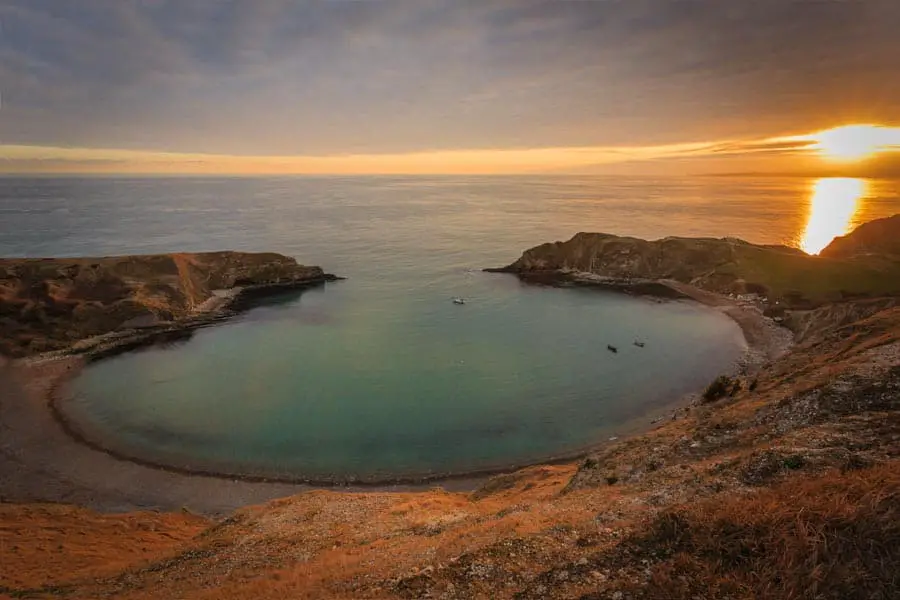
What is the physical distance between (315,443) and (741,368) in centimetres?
4424

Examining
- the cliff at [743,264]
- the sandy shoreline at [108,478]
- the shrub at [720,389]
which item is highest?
the cliff at [743,264]

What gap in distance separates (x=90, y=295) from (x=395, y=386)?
51.2m

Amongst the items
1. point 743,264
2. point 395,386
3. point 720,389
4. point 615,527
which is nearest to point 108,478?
point 395,386

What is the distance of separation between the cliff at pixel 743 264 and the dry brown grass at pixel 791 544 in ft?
207

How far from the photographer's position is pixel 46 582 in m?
21.1

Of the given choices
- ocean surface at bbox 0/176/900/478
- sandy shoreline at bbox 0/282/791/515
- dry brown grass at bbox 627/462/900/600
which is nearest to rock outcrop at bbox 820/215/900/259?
ocean surface at bbox 0/176/900/478

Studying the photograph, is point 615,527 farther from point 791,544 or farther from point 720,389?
point 720,389

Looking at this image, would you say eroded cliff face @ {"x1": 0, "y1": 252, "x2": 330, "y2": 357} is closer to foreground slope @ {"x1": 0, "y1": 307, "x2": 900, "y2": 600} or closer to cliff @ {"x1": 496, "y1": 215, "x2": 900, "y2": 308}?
foreground slope @ {"x1": 0, "y1": 307, "x2": 900, "y2": 600}

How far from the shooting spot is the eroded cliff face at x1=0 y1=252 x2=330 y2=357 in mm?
60969

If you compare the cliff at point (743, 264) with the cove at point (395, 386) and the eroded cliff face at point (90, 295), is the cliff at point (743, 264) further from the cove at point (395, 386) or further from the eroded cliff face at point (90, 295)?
the eroded cliff face at point (90, 295)

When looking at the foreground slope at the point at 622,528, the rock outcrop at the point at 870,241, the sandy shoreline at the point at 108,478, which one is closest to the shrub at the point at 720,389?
the foreground slope at the point at 622,528

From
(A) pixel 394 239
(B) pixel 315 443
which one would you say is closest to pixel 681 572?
(B) pixel 315 443

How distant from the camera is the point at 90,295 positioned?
69.0 meters

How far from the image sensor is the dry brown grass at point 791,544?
1001 cm
